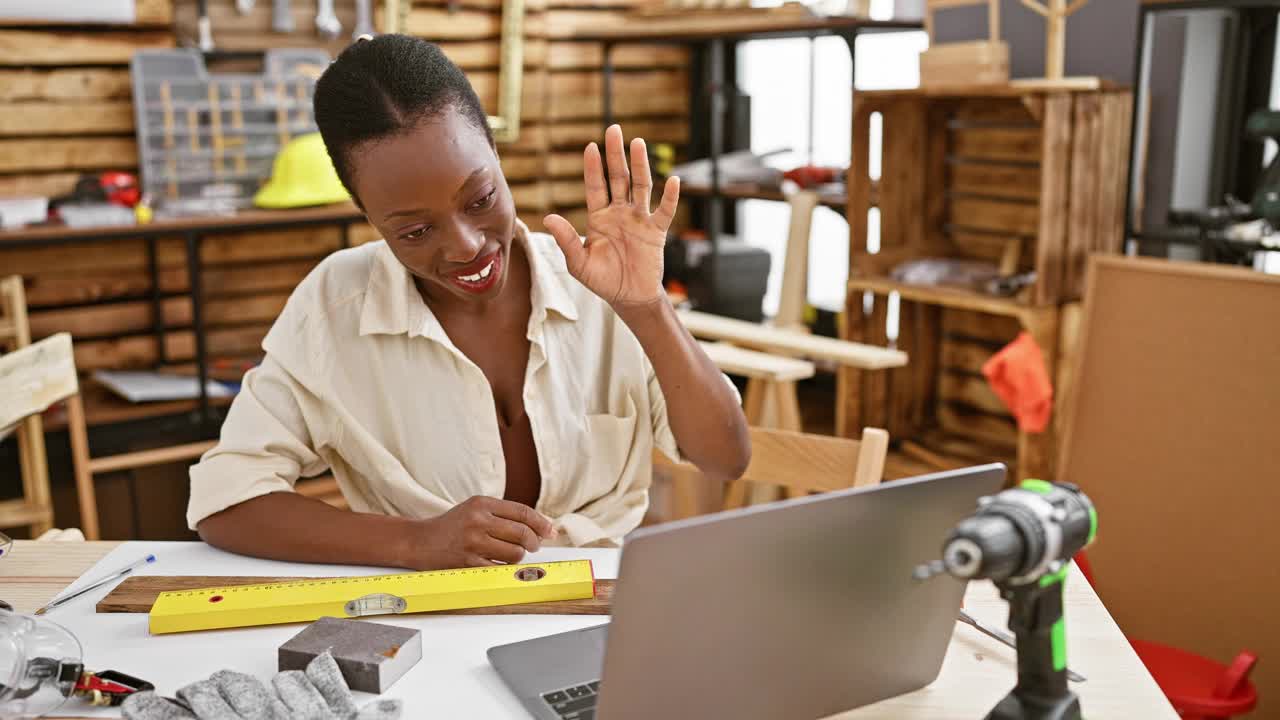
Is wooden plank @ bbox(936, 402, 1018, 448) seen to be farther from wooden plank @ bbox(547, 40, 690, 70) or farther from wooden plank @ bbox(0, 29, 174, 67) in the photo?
wooden plank @ bbox(0, 29, 174, 67)

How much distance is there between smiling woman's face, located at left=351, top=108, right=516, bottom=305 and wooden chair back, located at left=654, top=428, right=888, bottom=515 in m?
0.47

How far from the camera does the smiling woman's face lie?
145cm

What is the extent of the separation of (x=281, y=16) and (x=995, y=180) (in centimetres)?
245

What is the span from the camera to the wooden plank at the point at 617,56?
4.94 meters

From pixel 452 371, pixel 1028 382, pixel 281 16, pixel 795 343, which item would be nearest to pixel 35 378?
pixel 452 371

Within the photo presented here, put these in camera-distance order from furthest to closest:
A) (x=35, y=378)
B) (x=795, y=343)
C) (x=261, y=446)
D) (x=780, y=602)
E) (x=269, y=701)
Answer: (x=795, y=343) → (x=35, y=378) → (x=261, y=446) → (x=269, y=701) → (x=780, y=602)

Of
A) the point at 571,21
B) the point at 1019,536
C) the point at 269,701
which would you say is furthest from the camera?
the point at 571,21

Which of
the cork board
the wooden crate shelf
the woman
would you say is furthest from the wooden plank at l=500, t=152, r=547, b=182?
the woman

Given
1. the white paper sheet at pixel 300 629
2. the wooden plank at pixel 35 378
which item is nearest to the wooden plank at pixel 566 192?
the wooden plank at pixel 35 378

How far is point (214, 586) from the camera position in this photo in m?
1.41

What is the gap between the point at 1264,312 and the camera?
260 cm

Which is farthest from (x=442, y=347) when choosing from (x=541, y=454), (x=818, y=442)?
(x=818, y=442)

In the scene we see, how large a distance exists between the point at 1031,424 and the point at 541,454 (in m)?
1.89

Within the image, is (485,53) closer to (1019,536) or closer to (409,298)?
(409,298)
